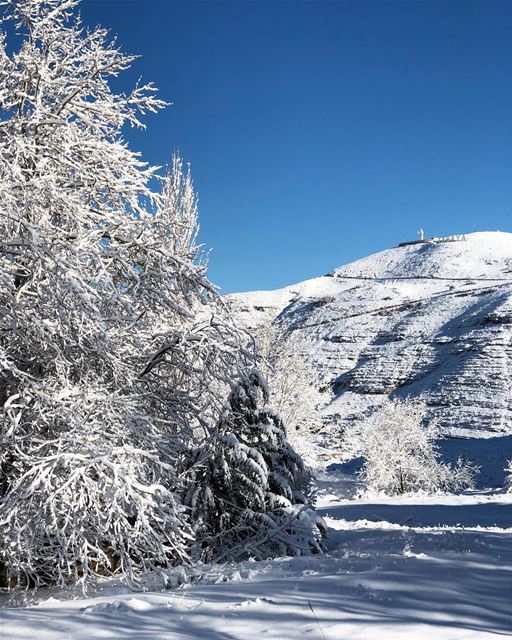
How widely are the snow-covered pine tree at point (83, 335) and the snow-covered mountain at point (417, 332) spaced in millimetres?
19666

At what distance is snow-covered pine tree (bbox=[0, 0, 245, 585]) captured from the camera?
5281 millimetres

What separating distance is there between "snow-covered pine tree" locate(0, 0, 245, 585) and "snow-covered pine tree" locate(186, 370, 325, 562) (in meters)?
0.53

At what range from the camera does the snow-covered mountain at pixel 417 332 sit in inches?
2169

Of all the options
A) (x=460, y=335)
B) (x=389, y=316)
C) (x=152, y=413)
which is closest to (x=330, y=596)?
(x=152, y=413)

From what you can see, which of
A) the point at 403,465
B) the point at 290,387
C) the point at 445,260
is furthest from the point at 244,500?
the point at 445,260

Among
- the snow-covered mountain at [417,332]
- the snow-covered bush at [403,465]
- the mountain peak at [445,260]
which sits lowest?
the snow-covered bush at [403,465]

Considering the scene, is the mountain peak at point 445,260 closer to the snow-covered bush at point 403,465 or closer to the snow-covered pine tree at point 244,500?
the snow-covered bush at point 403,465

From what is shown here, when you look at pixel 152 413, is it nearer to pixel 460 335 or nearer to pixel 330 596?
pixel 330 596

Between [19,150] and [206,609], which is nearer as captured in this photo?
[206,609]

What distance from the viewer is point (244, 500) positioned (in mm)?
7855

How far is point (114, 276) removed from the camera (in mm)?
7066

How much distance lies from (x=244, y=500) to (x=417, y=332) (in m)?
73.3

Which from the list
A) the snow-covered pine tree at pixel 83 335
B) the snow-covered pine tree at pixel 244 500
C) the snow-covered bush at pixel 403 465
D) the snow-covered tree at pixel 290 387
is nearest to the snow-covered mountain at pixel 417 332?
the snow-covered tree at pixel 290 387

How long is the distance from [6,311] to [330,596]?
160 inches
